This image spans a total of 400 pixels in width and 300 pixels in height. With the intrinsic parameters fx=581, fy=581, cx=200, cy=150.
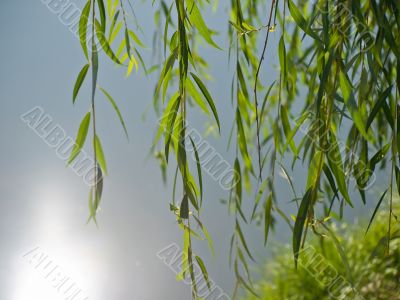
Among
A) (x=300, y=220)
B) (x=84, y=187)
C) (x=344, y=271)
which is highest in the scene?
(x=84, y=187)

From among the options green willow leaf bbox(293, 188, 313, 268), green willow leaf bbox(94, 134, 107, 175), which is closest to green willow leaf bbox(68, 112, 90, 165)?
green willow leaf bbox(94, 134, 107, 175)

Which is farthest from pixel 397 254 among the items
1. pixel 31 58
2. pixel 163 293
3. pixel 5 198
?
pixel 31 58

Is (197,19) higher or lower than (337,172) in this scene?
higher

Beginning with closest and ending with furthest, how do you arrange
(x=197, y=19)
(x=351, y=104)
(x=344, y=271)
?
(x=351, y=104), (x=197, y=19), (x=344, y=271)

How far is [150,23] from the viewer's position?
9.27 ft

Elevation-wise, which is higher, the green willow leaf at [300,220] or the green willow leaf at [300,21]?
the green willow leaf at [300,21]

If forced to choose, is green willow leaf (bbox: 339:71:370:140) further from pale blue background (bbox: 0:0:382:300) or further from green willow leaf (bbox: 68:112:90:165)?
pale blue background (bbox: 0:0:382:300)

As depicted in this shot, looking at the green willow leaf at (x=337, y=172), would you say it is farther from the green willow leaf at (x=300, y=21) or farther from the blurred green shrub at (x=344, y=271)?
the blurred green shrub at (x=344, y=271)

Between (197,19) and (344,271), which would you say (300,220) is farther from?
(344,271)

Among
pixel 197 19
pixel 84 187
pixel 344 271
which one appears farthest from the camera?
pixel 84 187

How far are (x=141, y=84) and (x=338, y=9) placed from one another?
2.30 meters

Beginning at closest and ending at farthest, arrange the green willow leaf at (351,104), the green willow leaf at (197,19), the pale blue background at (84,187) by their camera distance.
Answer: the green willow leaf at (351,104), the green willow leaf at (197,19), the pale blue background at (84,187)

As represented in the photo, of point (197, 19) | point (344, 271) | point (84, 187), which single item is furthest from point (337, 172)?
point (84, 187)

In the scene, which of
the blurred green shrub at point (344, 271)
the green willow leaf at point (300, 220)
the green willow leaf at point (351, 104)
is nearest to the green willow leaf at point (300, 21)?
the green willow leaf at point (351, 104)
